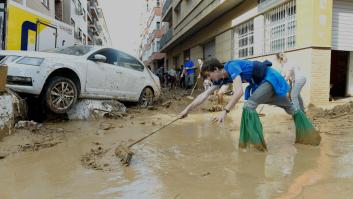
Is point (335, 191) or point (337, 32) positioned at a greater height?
point (337, 32)

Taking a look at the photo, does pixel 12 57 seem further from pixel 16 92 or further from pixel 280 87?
pixel 280 87

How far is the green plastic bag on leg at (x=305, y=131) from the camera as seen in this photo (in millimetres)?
5402

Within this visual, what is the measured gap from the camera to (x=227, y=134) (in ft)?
22.3

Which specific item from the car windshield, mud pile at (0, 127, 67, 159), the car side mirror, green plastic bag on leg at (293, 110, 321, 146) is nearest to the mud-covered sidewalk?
mud pile at (0, 127, 67, 159)

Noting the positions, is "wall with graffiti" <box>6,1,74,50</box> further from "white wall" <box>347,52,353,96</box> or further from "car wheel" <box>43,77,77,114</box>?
"white wall" <box>347,52,353,96</box>

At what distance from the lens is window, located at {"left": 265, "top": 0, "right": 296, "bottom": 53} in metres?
11.4

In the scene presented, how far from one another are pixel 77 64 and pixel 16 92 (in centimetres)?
140

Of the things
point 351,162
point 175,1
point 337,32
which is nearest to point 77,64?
point 351,162

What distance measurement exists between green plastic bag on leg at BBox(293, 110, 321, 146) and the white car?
449 centimetres

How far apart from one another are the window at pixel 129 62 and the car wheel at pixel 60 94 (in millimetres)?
1992

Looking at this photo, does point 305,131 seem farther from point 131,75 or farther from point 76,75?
point 131,75

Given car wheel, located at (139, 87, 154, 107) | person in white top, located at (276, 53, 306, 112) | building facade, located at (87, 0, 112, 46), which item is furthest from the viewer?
building facade, located at (87, 0, 112, 46)

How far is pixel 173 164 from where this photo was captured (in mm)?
4531

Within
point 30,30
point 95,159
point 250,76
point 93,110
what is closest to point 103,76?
point 93,110
